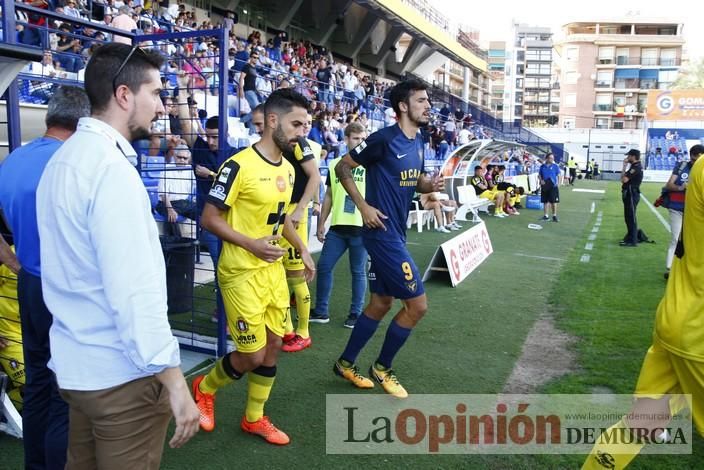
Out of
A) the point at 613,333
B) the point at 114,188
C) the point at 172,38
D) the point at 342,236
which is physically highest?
the point at 172,38

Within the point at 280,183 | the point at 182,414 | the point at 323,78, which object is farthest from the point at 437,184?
the point at 323,78

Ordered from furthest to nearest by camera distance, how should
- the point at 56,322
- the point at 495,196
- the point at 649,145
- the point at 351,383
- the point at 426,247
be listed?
the point at 649,145
the point at 495,196
the point at 426,247
the point at 351,383
the point at 56,322

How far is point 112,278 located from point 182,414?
1.44 ft

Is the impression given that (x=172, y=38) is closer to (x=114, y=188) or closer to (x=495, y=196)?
(x=114, y=188)

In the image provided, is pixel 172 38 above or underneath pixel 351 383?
above

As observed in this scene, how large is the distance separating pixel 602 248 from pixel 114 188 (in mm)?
12212

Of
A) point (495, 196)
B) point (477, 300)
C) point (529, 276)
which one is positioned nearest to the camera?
Answer: point (477, 300)

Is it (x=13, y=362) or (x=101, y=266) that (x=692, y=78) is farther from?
(x=101, y=266)

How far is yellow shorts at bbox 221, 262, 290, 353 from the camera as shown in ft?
11.2

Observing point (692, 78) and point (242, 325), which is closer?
point (242, 325)

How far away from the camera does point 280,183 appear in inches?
140

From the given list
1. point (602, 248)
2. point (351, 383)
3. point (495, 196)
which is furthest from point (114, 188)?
point (495, 196)

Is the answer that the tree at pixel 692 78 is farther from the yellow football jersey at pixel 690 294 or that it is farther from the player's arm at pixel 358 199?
the yellow football jersey at pixel 690 294

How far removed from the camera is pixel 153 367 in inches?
65.1
